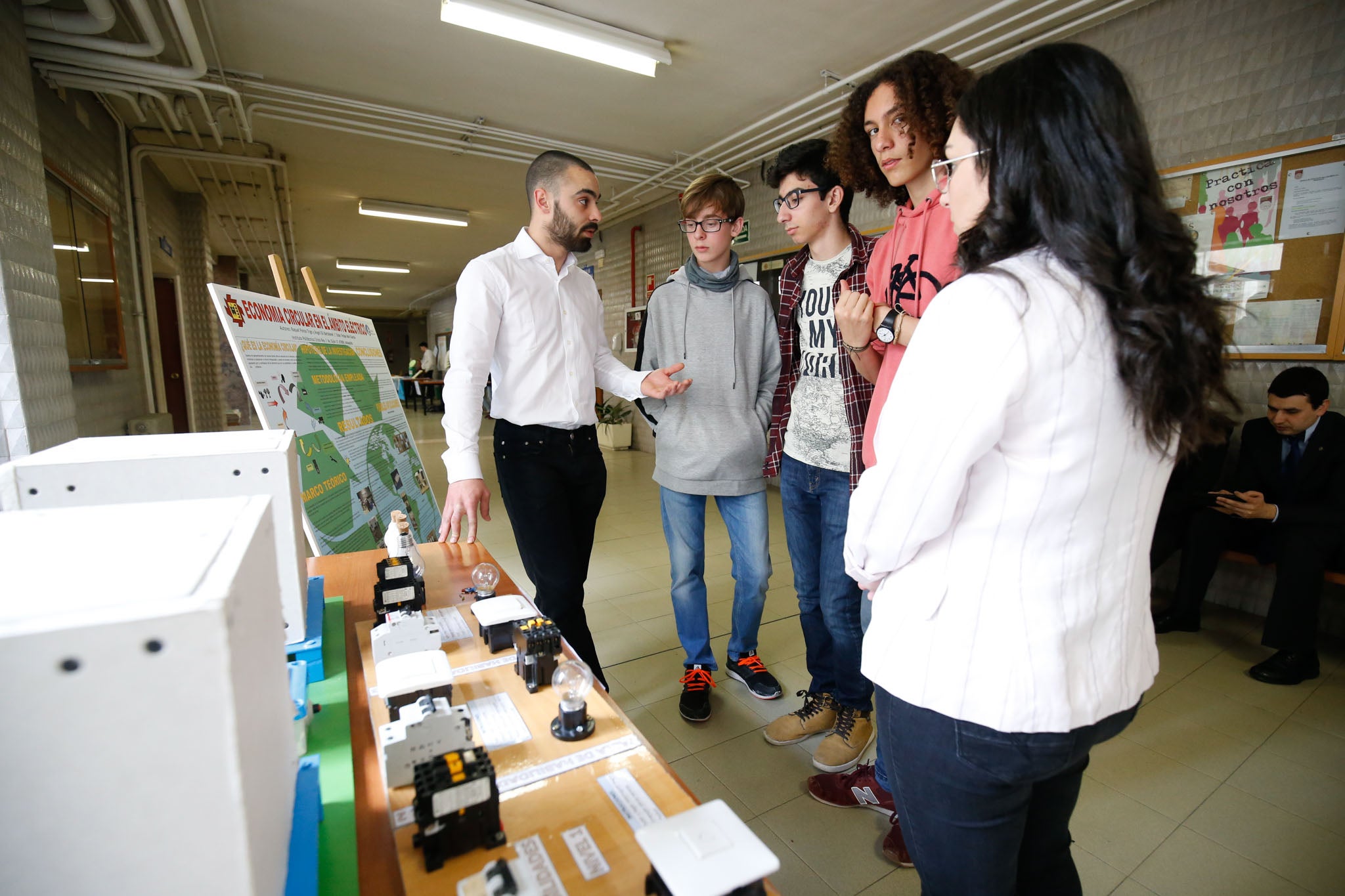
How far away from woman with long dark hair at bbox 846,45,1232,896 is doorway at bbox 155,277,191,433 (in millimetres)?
8056

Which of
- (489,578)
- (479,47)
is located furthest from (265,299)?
(479,47)

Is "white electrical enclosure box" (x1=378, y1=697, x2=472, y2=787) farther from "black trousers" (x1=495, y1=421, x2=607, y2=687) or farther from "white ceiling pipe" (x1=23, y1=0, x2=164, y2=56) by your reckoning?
"white ceiling pipe" (x1=23, y1=0, x2=164, y2=56)

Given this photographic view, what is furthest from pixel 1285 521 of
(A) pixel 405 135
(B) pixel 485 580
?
(A) pixel 405 135

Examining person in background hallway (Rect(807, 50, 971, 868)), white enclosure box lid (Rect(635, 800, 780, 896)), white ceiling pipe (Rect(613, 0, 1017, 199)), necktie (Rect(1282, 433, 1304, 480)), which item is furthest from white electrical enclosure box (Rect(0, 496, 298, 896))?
necktie (Rect(1282, 433, 1304, 480))

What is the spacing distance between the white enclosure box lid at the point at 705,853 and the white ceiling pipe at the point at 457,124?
5191 millimetres

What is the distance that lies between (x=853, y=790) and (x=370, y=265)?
41.5 ft

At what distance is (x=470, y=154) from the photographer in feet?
18.6

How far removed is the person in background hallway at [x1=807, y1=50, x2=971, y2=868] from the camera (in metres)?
1.29

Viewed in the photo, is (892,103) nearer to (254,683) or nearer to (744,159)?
(254,683)

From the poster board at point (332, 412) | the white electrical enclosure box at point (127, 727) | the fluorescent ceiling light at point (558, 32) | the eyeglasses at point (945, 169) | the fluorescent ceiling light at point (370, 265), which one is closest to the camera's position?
the white electrical enclosure box at point (127, 727)

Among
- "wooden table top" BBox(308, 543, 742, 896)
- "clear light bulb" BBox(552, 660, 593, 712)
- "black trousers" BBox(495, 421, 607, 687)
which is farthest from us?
"black trousers" BBox(495, 421, 607, 687)

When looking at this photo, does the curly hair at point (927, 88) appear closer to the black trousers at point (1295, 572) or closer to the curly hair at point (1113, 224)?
the curly hair at point (1113, 224)

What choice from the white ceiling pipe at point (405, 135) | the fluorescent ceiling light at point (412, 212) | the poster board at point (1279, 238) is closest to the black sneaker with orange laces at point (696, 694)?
the poster board at point (1279, 238)

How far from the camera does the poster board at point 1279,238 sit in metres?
2.69
